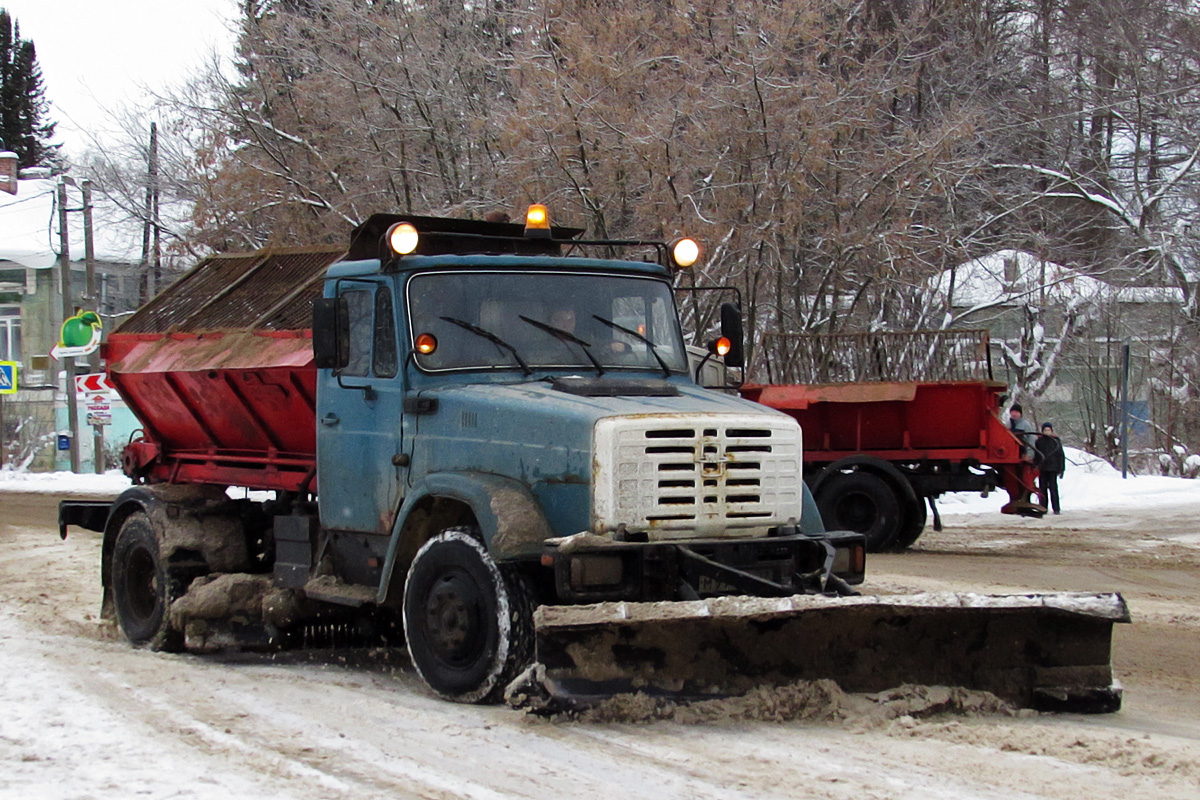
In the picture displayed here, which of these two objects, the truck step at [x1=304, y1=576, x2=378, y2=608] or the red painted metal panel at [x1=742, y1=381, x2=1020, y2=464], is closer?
the truck step at [x1=304, y1=576, x2=378, y2=608]

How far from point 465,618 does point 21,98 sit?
243 ft

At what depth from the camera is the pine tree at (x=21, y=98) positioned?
7181cm

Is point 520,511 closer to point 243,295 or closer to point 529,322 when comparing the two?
point 529,322

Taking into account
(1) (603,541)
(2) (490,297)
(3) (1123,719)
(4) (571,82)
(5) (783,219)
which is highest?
(4) (571,82)

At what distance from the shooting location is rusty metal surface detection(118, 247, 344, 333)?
9.38 meters

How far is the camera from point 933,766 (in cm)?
561

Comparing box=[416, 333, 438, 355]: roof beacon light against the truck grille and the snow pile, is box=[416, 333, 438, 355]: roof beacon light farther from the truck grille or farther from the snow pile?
the snow pile

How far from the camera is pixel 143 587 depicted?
963 centimetres

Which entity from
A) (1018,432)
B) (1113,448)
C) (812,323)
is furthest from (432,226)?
(1113,448)

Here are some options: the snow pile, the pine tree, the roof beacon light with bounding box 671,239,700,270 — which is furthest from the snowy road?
the pine tree

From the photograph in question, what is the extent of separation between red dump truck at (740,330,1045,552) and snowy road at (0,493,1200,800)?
6.75 meters

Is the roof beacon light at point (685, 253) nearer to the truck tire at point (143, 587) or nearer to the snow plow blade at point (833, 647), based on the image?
the snow plow blade at point (833, 647)

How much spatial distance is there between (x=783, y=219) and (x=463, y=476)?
46.6 ft

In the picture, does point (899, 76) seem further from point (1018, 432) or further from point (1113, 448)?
point (1113, 448)
